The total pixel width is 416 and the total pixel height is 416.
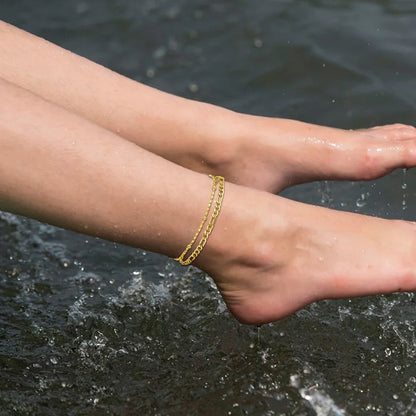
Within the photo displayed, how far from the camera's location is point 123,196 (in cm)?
188

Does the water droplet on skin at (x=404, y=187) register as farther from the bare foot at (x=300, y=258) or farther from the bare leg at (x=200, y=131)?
the bare foot at (x=300, y=258)

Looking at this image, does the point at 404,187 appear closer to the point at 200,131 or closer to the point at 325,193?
the point at 325,193

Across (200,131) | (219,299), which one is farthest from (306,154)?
(219,299)

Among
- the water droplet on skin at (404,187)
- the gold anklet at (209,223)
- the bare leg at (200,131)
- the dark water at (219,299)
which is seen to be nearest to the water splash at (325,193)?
the dark water at (219,299)

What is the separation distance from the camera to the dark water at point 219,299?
6.86ft

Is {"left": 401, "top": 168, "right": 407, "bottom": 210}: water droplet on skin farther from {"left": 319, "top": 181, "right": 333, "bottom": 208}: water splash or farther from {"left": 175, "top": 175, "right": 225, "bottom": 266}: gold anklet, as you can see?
{"left": 175, "top": 175, "right": 225, "bottom": 266}: gold anklet

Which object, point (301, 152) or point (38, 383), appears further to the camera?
point (301, 152)

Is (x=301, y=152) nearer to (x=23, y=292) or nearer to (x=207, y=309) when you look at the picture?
(x=207, y=309)

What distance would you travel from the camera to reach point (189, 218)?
6.37 feet

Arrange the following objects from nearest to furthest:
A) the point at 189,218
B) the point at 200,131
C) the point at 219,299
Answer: the point at 189,218
the point at 200,131
the point at 219,299

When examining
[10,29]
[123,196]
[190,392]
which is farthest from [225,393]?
[10,29]

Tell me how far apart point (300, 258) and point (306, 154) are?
37cm

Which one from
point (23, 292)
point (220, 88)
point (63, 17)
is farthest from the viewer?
point (63, 17)

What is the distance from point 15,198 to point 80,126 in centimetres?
19
